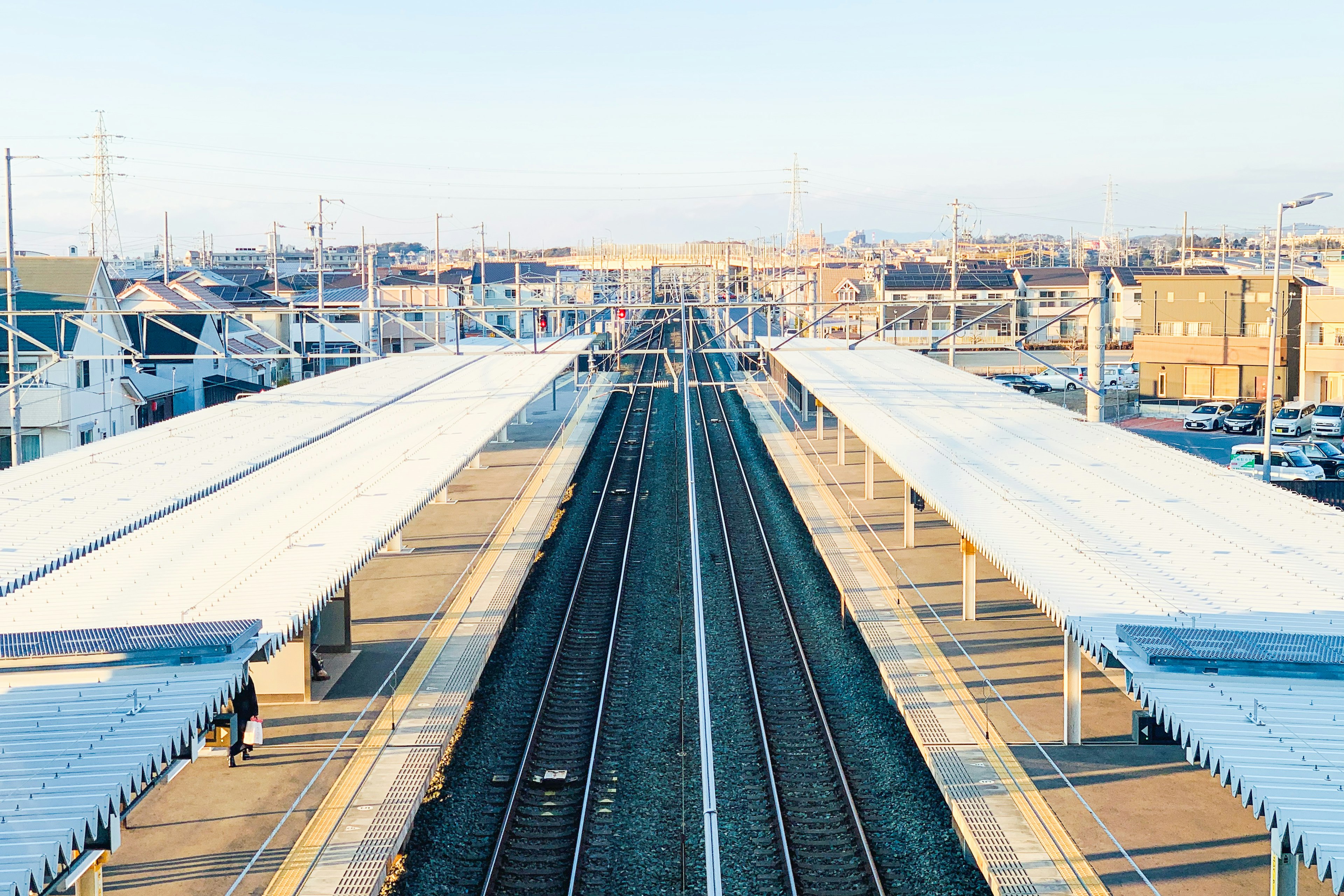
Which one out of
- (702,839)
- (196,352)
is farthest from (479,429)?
(196,352)

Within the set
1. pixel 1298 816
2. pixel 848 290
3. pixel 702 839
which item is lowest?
pixel 702 839

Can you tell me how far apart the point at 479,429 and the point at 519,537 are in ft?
5.22

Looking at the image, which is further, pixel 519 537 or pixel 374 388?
pixel 374 388

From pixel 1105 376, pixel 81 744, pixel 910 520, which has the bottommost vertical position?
pixel 910 520

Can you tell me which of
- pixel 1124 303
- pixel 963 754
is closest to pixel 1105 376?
pixel 1124 303

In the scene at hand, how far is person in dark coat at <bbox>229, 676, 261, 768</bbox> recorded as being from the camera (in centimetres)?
832

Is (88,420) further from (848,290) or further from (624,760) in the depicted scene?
(848,290)

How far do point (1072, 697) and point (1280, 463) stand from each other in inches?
567

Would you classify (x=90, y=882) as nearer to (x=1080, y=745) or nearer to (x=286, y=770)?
(x=286, y=770)

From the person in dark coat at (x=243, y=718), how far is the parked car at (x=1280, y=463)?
55.2 feet

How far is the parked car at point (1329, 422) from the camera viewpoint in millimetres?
24891

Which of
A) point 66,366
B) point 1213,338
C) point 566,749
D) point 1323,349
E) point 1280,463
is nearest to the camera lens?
point 566,749

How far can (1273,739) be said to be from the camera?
5418 mm

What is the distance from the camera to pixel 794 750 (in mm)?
9539
